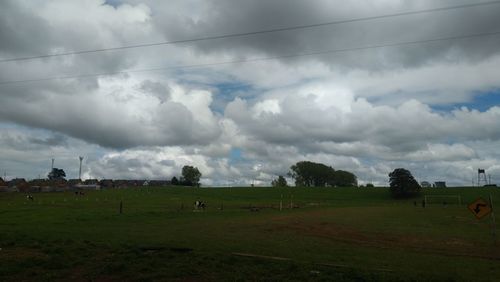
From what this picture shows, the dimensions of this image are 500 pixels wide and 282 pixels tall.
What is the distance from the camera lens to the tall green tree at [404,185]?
11775 centimetres

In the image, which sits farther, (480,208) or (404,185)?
(404,185)

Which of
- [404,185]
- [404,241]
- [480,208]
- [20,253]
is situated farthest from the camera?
[404,185]

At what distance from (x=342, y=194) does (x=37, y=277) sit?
11500cm

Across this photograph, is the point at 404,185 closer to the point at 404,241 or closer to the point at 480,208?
the point at 480,208

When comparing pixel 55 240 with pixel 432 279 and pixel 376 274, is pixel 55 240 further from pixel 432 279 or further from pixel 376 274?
pixel 432 279

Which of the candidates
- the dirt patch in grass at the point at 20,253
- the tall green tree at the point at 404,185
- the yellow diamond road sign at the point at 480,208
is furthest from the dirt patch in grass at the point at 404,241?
the tall green tree at the point at 404,185

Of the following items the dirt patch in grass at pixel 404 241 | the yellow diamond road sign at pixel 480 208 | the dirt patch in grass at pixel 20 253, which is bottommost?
the dirt patch in grass at pixel 404 241

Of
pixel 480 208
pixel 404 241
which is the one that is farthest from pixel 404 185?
pixel 404 241

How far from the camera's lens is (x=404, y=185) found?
118m

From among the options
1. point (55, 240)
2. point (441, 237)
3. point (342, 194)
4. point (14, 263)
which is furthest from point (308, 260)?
point (342, 194)

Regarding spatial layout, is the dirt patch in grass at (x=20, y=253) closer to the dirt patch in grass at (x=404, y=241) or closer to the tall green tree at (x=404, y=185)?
the dirt patch in grass at (x=404, y=241)

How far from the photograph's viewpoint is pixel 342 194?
12381 centimetres

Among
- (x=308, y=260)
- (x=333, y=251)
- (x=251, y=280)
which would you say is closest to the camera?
(x=251, y=280)

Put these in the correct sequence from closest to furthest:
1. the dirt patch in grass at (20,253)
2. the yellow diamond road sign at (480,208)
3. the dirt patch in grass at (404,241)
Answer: the dirt patch in grass at (20,253), the dirt patch in grass at (404,241), the yellow diamond road sign at (480,208)
